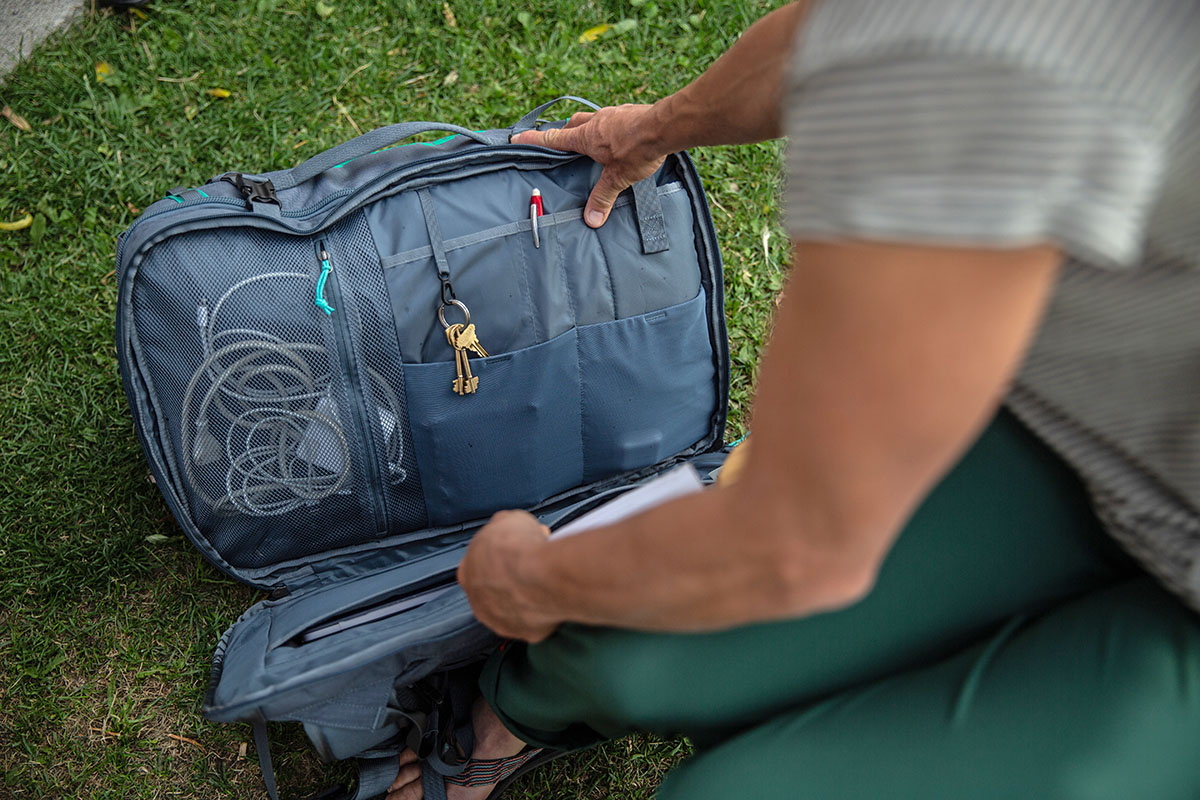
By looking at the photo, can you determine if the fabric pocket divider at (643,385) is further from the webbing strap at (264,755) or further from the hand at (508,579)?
the webbing strap at (264,755)

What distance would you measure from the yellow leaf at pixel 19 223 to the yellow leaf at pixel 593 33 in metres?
1.44

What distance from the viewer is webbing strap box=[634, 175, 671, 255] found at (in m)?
1.57

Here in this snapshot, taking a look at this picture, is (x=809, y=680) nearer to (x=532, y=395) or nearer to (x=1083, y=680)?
(x=1083, y=680)

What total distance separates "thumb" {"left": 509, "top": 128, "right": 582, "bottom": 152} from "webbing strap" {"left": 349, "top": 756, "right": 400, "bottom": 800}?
1.23m

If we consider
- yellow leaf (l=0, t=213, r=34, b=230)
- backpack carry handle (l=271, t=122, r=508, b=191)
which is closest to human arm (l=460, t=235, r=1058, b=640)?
backpack carry handle (l=271, t=122, r=508, b=191)

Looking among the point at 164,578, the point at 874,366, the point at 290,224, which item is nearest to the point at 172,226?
the point at 290,224

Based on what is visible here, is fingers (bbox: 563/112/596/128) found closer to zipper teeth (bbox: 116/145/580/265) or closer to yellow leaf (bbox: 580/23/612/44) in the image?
zipper teeth (bbox: 116/145/580/265)

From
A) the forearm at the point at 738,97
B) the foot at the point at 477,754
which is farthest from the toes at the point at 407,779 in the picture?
the forearm at the point at 738,97

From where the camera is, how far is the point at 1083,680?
0.98 metres

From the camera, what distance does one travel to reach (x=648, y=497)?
1076 mm

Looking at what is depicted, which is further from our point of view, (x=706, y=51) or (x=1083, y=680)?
(x=706, y=51)

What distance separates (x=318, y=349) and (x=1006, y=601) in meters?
1.14

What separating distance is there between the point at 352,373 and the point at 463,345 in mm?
203

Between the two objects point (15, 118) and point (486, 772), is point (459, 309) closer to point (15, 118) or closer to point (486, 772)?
point (486, 772)
